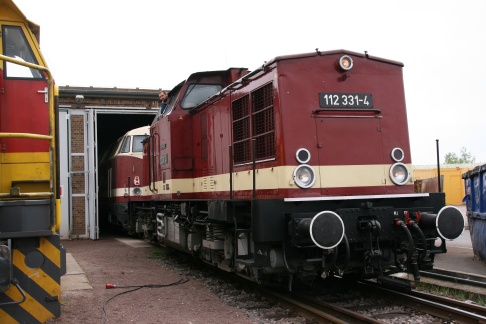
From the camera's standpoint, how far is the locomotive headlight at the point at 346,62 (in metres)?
6.45

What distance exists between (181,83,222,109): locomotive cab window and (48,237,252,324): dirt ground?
10.6 feet

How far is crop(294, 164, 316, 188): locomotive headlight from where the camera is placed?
6.12 m

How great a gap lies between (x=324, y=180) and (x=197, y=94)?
4029 mm

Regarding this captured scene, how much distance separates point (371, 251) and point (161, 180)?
5.66 m

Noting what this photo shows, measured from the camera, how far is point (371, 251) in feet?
19.3

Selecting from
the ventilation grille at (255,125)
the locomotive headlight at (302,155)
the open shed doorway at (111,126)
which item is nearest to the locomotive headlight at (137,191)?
the open shed doorway at (111,126)

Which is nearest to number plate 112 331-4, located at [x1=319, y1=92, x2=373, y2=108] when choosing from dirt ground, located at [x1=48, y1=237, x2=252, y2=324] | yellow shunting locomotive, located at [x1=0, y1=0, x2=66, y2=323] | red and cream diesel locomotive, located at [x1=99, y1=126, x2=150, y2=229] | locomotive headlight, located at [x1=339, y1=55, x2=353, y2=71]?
locomotive headlight, located at [x1=339, y1=55, x2=353, y2=71]

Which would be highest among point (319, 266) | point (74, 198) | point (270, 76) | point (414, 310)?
point (270, 76)

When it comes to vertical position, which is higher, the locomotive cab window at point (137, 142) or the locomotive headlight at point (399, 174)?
the locomotive cab window at point (137, 142)

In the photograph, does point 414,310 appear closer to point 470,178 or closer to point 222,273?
point 222,273

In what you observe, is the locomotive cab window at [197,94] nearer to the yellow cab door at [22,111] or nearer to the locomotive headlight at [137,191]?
the yellow cab door at [22,111]

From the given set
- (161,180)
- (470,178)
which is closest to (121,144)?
A: (161,180)

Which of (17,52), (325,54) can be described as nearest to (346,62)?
(325,54)

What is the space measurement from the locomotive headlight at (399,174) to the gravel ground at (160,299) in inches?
88.2
